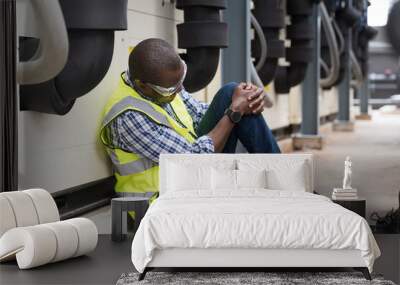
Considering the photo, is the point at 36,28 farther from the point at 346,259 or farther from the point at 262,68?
the point at 346,259

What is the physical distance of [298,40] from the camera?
4.75m

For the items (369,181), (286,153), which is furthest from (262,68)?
(369,181)

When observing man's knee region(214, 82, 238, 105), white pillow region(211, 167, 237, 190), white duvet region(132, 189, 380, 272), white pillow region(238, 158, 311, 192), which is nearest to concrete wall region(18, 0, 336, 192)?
man's knee region(214, 82, 238, 105)

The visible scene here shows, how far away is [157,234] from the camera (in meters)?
3.47

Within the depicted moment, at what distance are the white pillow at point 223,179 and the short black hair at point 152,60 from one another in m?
0.63

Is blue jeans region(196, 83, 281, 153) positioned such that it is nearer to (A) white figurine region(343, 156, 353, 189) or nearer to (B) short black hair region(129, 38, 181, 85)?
(B) short black hair region(129, 38, 181, 85)

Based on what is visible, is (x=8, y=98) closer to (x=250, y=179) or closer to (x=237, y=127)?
(x=237, y=127)

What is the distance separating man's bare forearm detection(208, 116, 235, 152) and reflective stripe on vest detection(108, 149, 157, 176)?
1.15 ft

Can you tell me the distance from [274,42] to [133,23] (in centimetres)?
80

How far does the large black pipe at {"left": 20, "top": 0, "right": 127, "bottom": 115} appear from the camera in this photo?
420 cm

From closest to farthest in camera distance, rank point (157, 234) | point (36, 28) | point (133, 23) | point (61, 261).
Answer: point (157, 234) < point (61, 261) < point (36, 28) < point (133, 23)

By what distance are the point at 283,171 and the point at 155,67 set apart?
0.90 meters

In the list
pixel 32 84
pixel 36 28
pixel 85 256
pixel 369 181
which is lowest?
pixel 85 256

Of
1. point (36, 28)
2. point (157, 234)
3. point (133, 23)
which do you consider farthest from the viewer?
point (133, 23)
